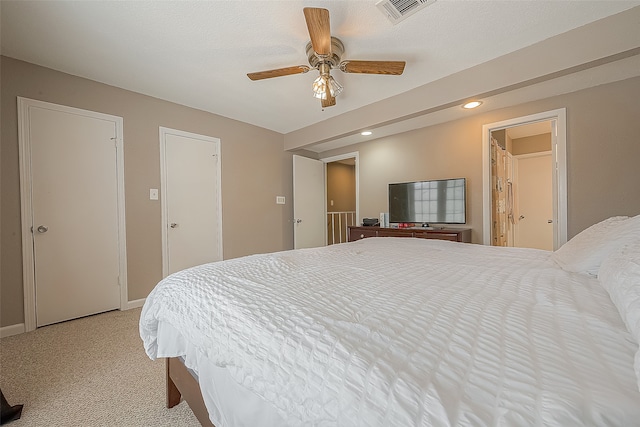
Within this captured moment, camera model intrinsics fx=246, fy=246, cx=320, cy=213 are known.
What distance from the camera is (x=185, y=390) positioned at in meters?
1.11

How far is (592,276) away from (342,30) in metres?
1.99

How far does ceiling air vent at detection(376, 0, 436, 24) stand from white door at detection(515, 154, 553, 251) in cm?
420

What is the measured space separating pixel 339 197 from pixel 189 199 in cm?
405

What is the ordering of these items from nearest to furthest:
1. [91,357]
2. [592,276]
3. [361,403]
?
[361,403], [592,276], [91,357]

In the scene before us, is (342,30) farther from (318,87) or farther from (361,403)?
(361,403)

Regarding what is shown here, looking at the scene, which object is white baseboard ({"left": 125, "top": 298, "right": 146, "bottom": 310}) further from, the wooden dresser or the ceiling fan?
the wooden dresser

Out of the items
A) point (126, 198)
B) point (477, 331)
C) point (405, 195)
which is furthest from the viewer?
point (405, 195)

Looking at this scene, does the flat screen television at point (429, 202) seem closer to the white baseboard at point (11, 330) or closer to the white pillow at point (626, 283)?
the white pillow at point (626, 283)

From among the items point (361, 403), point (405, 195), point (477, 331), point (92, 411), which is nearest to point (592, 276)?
point (477, 331)

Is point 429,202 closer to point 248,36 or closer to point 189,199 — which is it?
point 248,36

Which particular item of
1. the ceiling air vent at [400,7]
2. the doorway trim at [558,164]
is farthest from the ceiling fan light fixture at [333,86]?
the doorway trim at [558,164]

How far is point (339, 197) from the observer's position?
255 inches

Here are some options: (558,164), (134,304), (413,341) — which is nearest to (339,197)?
(558,164)

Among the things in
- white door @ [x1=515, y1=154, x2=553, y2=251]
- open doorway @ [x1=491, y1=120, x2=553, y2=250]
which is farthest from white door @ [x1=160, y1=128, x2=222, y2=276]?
white door @ [x1=515, y1=154, x2=553, y2=251]
